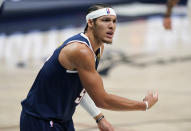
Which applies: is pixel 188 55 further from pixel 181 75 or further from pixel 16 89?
pixel 16 89

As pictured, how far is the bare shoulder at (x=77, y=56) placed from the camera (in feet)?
9.75

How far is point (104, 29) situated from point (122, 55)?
8574mm

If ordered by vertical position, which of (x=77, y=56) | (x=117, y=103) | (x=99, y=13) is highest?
(x=99, y=13)

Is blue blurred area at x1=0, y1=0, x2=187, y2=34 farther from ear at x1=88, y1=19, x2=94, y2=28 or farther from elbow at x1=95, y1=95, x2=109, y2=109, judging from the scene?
elbow at x1=95, y1=95, x2=109, y2=109

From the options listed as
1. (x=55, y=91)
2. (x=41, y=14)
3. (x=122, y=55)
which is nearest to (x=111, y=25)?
(x=55, y=91)

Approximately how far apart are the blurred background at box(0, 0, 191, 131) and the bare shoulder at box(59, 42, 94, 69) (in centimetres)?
203

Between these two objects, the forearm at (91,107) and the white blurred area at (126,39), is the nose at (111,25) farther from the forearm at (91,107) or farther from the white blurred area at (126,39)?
the white blurred area at (126,39)

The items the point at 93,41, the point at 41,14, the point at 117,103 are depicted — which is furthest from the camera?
the point at 41,14

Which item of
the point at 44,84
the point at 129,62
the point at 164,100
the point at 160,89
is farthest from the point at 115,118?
the point at 129,62

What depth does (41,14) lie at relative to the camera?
14.3 metres

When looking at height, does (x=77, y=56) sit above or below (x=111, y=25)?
below

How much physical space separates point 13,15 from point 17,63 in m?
3.25

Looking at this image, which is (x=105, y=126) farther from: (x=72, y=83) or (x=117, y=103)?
(x=72, y=83)

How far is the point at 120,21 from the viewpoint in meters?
15.8
